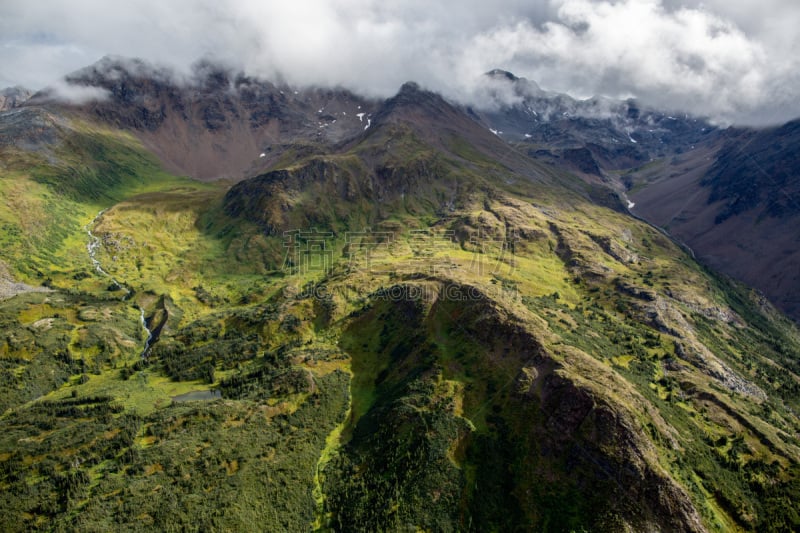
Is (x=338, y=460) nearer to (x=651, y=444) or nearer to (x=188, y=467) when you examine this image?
(x=188, y=467)

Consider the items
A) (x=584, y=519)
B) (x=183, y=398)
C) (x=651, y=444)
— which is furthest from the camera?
(x=183, y=398)

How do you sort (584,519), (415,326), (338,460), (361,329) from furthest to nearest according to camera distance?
1. (361,329)
2. (415,326)
3. (338,460)
4. (584,519)

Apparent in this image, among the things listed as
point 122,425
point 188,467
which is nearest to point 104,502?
point 188,467

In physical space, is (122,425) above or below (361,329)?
below

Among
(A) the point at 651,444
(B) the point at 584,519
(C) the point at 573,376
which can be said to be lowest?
(B) the point at 584,519

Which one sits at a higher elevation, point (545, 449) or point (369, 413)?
point (545, 449)

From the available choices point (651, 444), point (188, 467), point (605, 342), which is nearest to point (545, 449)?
point (651, 444)

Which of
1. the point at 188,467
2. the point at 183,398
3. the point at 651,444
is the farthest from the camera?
the point at 183,398

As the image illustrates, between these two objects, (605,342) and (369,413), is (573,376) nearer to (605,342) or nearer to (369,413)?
(605,342)

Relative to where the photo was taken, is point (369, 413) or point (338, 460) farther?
point (369, 413)
